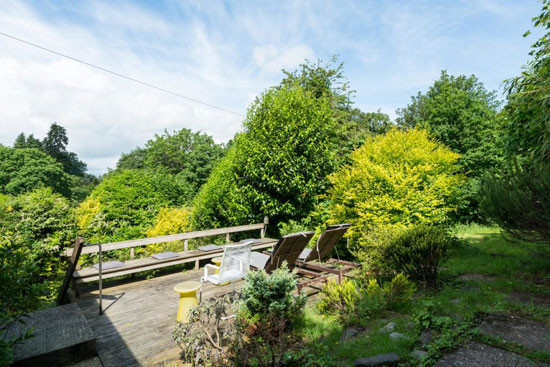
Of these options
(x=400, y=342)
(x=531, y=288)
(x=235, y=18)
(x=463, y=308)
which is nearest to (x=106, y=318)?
(x=400, y=342)

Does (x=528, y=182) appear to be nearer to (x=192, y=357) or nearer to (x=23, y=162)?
(x=192, y=357)

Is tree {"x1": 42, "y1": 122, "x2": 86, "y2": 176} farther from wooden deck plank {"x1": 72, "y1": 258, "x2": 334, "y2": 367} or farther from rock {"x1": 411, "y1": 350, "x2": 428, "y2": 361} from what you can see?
rock {"x1": 411, "y1": 350, "x2": 428, "y2": 361}

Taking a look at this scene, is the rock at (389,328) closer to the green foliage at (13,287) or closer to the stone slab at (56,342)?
the stone slab at (56,342)

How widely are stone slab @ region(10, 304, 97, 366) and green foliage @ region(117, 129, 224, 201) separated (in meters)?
25.8

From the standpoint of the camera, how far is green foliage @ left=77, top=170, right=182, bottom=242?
33.2ft

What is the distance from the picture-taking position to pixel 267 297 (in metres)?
3.63

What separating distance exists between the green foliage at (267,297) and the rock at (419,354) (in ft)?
4.49

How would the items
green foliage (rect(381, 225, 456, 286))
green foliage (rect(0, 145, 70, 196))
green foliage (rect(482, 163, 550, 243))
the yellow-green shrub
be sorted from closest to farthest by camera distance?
1. green foliage (rect(482, 163, 550, 243))
2. green foliage (rect(381, 225, 456, 286))
3. the yellow-green shrub
4. green foliage (rect(0, 145, 70, 196))

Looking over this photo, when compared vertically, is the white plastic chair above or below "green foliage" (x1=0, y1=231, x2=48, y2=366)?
below

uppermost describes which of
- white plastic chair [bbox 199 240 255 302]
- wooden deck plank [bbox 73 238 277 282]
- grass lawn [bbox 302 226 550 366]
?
white plastic chair [bbox 199 240 255 302]

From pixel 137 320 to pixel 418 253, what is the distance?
4458 mm

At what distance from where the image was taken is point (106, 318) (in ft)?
14.0

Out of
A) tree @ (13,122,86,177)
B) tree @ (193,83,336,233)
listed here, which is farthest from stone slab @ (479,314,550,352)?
tree @ (13,122,86,177)

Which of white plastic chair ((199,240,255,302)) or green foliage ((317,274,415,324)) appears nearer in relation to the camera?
green foliage ((317,274,415,324))
